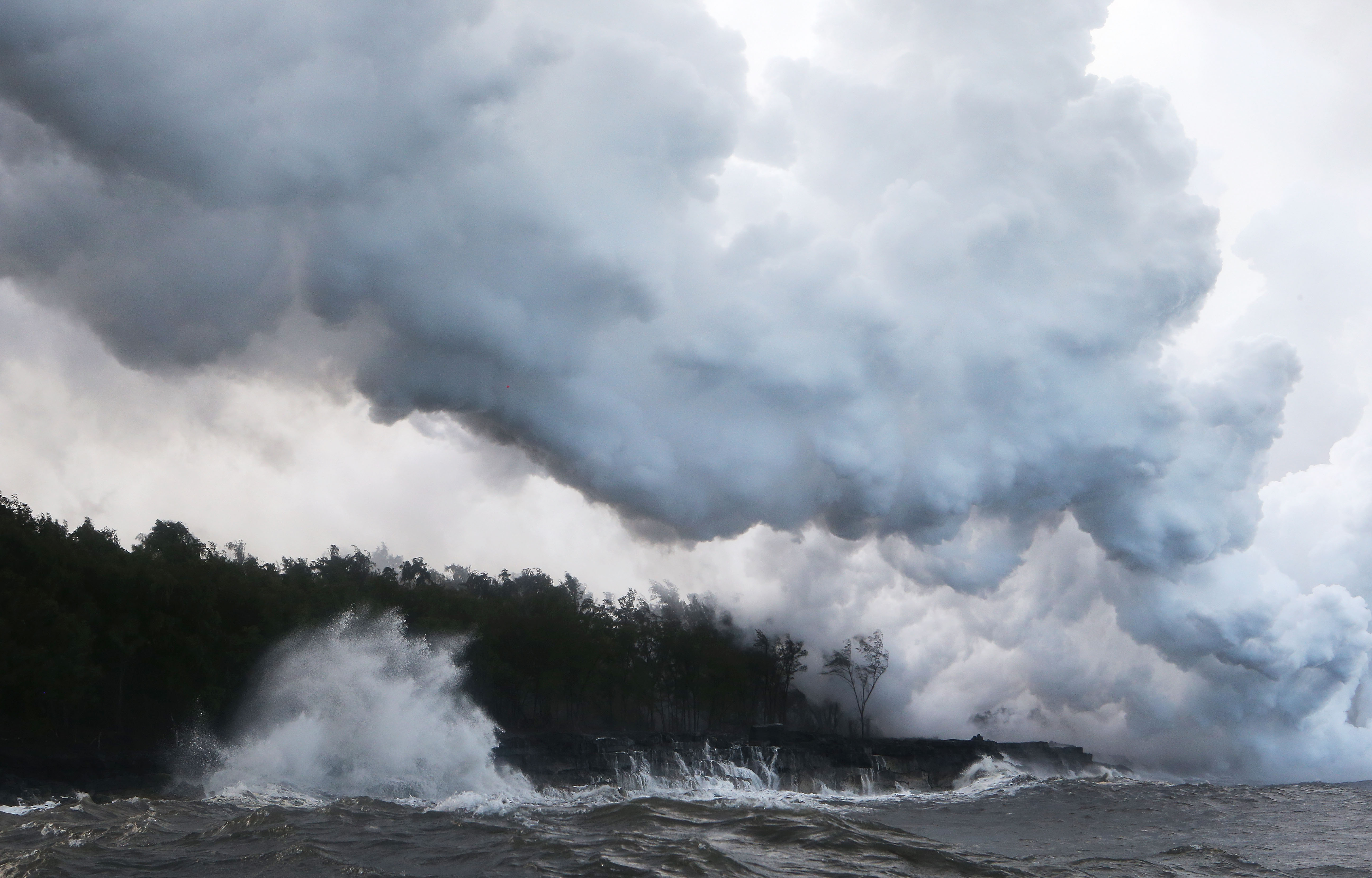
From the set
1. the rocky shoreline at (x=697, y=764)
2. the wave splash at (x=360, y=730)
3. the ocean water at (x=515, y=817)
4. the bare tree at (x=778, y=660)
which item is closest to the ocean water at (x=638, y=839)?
the ocean water at (x=515, y=817)

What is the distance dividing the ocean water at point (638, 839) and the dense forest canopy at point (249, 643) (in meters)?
11.4

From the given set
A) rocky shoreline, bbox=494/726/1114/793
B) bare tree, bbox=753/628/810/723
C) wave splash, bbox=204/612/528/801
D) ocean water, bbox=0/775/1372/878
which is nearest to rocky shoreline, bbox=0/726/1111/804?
rocky shoreline, bbox=494/726/1114/793

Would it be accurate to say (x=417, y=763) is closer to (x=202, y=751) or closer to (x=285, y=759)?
(x=285, y=759)

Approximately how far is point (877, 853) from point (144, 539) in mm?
68582

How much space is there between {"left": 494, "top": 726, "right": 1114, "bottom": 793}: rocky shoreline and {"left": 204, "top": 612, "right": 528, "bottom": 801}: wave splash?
2.71 meters

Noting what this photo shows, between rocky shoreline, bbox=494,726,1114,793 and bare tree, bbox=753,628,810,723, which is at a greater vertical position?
bare tree, bbox=753,628,810,723

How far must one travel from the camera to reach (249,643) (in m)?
45.8

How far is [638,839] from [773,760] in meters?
36.2

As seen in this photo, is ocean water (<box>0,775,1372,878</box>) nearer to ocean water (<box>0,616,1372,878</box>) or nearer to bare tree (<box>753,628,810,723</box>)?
ocean water (<box>0,616,1372,878</box>)

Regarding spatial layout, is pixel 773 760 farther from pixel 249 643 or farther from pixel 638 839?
pixel 638 839

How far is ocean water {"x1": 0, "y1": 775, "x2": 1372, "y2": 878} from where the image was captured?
18.1 metres

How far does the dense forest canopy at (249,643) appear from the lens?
4012 cm

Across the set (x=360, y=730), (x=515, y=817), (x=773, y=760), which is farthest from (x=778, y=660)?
(x=515, y=817)

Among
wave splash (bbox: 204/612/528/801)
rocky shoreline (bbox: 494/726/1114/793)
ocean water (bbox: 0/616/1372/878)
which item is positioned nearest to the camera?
ocean water (bbox: 0/616/1372/878)
